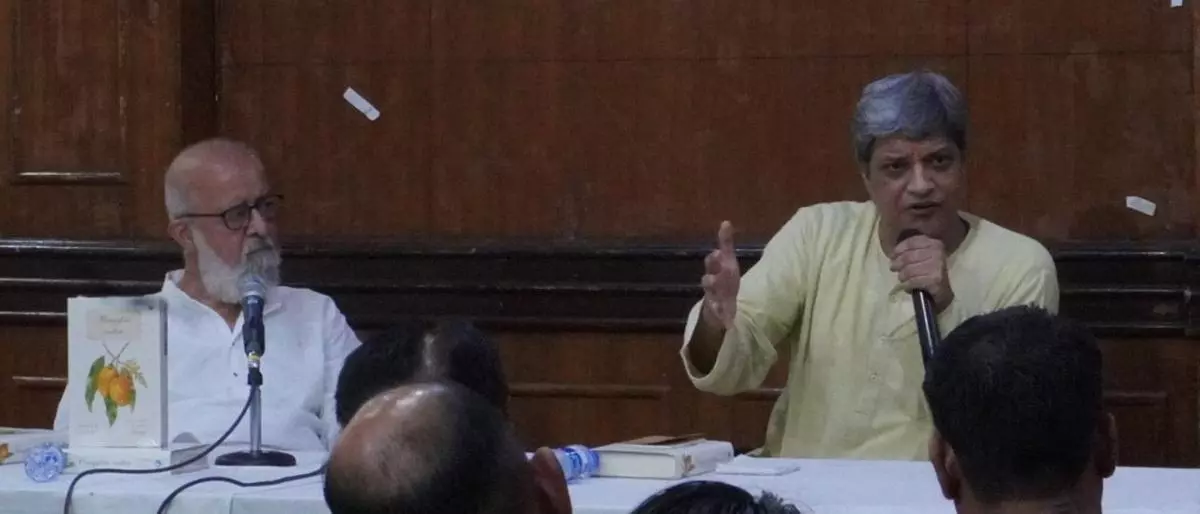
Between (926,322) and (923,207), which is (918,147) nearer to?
(923,207)

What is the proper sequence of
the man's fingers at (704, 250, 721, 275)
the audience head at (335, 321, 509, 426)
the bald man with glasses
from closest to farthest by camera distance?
the audience head at (335, 321, 509, 426) < the man's fingers at (704, 250, 721, 275) < the bald man with glasses

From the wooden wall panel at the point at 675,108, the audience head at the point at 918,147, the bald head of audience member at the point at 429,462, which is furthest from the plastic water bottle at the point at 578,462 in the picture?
the wooden wall panel at the point at 675,108

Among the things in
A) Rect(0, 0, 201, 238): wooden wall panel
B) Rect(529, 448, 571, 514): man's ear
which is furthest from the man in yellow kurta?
Rect(0, 0, 201, 238): wooden wall panel

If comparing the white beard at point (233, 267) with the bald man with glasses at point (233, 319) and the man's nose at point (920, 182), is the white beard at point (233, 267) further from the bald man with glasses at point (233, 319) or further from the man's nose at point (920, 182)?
the man's nose at point (920, 182)

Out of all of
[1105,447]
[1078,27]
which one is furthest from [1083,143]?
[1105,447]

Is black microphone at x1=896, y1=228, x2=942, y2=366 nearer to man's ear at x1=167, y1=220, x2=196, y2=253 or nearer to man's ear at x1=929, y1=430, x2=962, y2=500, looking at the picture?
man's ear at x1=929, y1=430, x2=962, y2=500

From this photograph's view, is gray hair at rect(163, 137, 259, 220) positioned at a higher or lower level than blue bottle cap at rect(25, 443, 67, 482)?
higher

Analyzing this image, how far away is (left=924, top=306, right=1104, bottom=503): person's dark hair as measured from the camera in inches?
67.2

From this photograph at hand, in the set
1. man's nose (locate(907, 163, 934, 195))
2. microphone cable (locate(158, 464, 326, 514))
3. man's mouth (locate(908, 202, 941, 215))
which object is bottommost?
microphone cable (locate(158, 464, 326, 514))

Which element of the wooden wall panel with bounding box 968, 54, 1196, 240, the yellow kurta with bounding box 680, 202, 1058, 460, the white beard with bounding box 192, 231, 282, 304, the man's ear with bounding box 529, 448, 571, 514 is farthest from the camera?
the wooden wall panel with bounding box 968, 54, 1196, 240

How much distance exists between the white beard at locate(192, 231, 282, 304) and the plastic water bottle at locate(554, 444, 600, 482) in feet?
4.45

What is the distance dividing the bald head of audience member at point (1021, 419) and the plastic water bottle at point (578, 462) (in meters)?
0.95

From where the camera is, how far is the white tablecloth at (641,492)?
2.49 m

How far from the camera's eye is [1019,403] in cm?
173
